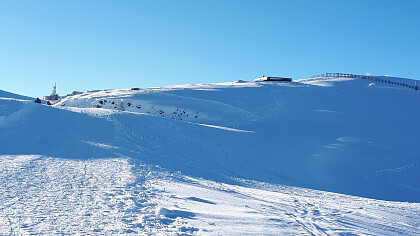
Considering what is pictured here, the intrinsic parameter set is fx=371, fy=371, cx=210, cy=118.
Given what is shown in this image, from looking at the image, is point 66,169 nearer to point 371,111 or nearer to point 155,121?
point 155,121

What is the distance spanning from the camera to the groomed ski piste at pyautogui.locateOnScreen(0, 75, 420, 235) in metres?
7.23

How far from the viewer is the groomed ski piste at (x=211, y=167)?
7230 millimetres

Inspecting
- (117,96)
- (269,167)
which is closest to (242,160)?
(269,167)

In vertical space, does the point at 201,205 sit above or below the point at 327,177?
above

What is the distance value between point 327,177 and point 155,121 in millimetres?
10623

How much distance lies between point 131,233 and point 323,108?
31.8 metres

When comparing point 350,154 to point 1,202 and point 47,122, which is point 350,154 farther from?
point 1,202

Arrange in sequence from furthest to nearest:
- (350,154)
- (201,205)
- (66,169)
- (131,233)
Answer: (350,154) < (66,169) < (201,205) < (131,233)

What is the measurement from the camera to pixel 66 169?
11227 mm

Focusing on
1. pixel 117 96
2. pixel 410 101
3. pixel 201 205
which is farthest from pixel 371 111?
pixel 201 205

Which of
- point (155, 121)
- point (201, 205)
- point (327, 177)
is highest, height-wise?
point (155, 121)

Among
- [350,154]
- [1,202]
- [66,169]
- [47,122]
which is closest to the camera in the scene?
[1,202]

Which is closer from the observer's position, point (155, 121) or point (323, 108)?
point (155, 121)

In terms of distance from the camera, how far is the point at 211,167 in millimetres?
15586
